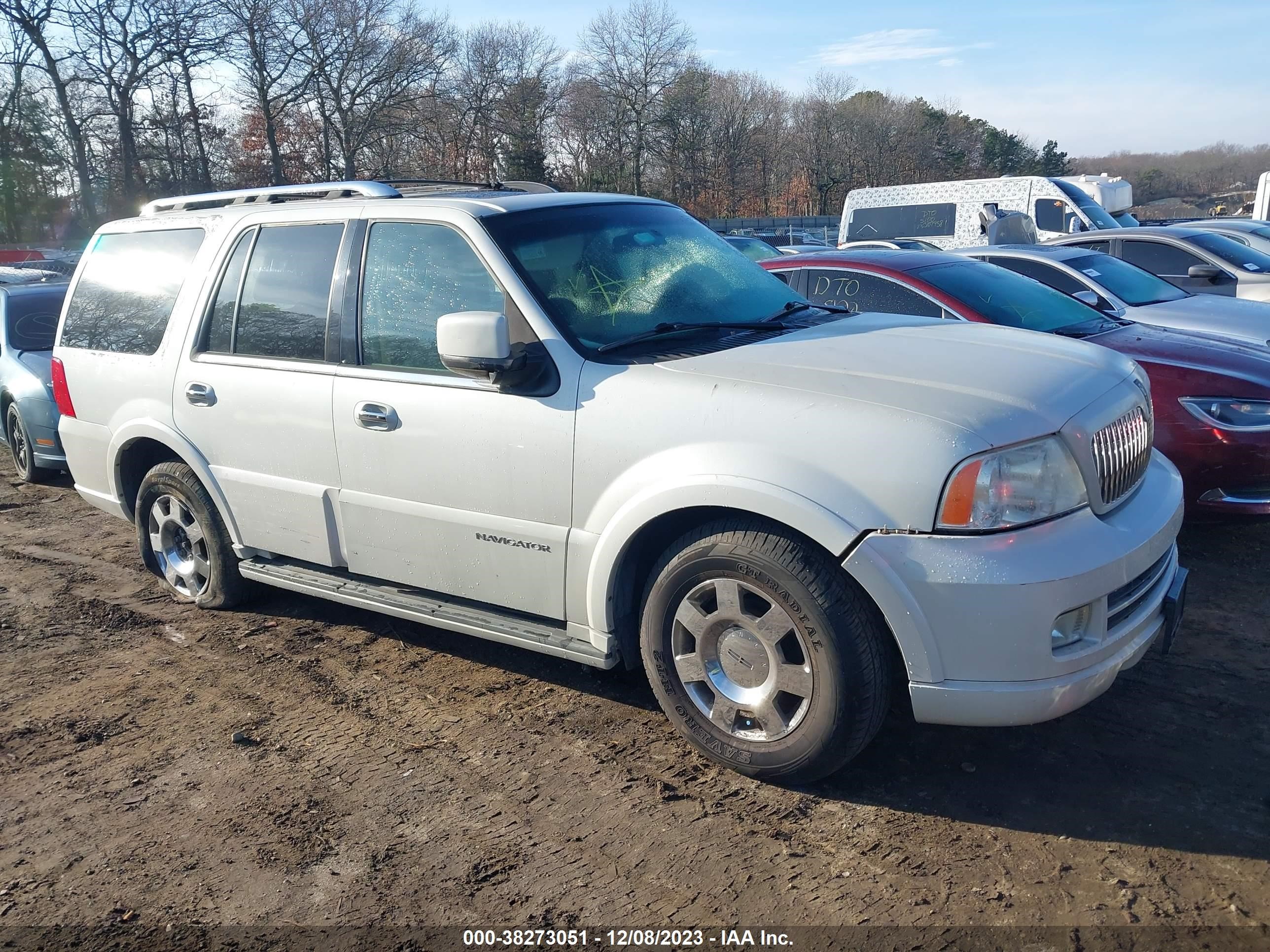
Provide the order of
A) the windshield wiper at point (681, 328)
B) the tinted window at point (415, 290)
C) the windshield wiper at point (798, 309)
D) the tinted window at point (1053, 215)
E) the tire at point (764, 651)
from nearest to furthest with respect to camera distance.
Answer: the tire at point (764, 651) → the windshield wiper at point (681, 328) → the tinted window at point (415, 290) → the windshield wiper at point (798, 309) → the tinted window at point (1053, 215)

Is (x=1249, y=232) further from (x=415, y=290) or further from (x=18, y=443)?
(x=18, y=443)

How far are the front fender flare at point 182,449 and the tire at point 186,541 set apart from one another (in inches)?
2.6

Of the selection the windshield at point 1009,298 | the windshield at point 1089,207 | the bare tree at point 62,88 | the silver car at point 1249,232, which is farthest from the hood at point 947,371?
the bare tree at point 62,88

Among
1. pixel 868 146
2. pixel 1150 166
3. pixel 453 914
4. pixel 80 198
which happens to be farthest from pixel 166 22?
pixel 1150 166

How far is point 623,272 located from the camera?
3.98 m

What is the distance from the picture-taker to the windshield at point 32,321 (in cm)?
883


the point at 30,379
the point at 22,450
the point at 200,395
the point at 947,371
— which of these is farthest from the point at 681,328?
the point at 22,450

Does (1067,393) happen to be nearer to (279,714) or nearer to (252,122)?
(279,714)

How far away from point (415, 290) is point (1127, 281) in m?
6.07

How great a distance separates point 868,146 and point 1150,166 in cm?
4287

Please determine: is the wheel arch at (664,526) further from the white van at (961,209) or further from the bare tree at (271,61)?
the bare tree at (271,61)

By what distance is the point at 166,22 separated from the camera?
1502 inches

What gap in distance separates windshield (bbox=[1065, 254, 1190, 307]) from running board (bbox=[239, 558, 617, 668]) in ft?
18.8

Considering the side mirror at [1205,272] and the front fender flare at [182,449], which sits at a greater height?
the side mirror at [1205,272]
